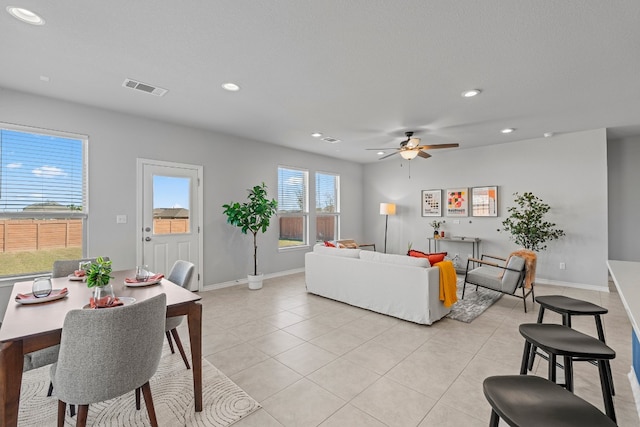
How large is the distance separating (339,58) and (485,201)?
491cm

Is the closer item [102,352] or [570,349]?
[102,352]

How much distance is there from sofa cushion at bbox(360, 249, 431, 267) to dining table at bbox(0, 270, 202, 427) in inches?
101

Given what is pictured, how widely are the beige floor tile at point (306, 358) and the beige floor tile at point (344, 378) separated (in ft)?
0.25

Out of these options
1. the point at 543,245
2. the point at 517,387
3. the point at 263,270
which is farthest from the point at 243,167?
the point at 543,245

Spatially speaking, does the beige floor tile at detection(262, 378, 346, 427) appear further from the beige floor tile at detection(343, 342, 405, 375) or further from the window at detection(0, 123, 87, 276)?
the window at detection(0, 123, 87, 276)

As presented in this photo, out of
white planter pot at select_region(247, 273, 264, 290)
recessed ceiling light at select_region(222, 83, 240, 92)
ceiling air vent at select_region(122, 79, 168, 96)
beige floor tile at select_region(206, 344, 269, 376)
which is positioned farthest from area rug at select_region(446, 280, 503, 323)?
ceiling air vent at select_region(122, 79, 168, 96)

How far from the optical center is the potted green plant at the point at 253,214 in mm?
4996

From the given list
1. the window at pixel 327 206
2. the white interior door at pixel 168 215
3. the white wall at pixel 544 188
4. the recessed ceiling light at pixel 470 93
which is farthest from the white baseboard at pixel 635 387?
the window at pixel 327 206

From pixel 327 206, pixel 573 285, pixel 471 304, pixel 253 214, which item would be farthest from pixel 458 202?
pixel 253 214

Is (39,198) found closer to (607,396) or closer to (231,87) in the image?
(231,87)

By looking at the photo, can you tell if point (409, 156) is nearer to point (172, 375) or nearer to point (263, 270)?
point (263, 270)

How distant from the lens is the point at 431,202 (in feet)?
22.6

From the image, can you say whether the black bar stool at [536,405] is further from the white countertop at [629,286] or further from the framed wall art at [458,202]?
the framed wall art at [458,202]

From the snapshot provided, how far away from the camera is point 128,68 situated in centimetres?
286
